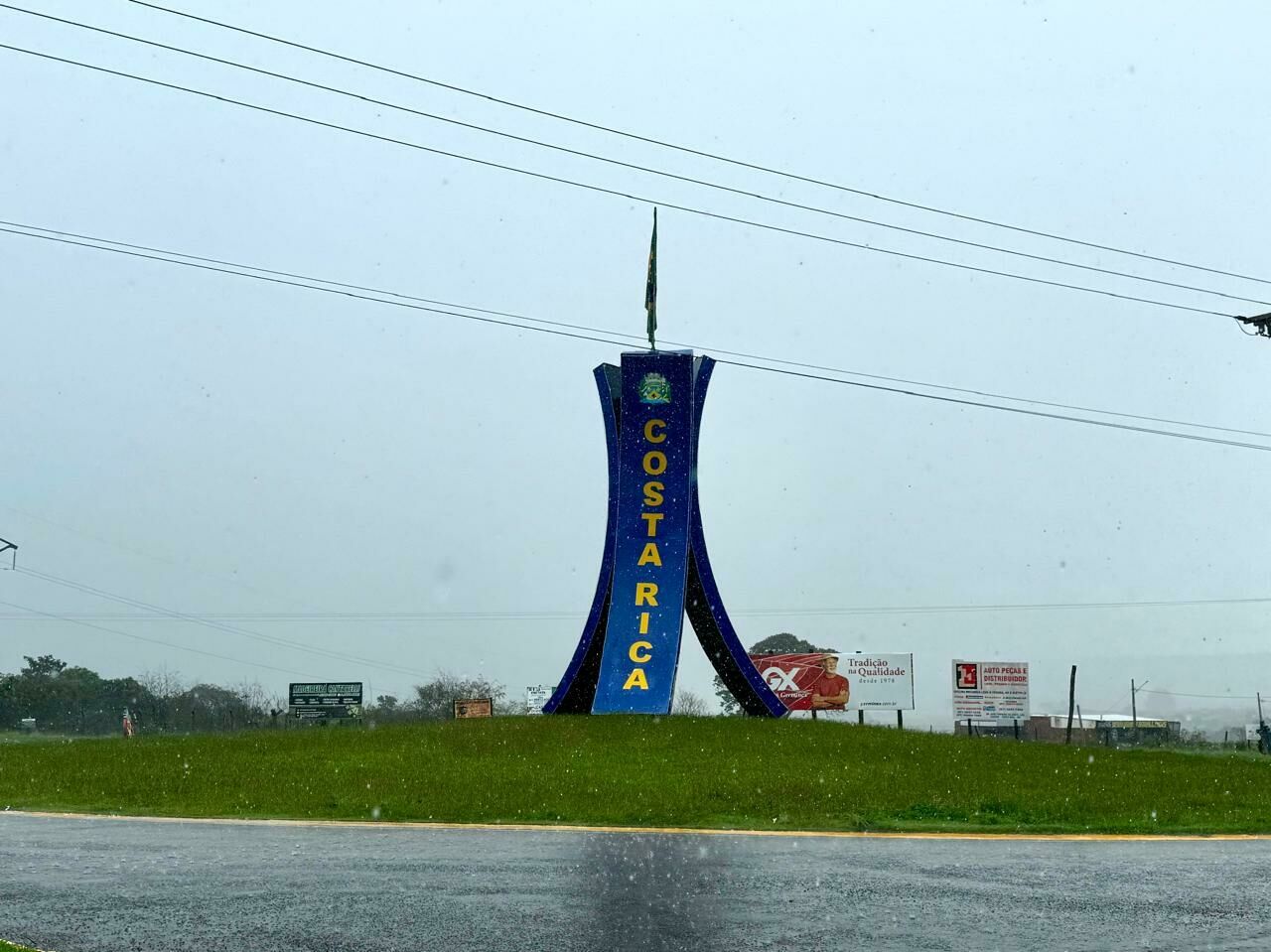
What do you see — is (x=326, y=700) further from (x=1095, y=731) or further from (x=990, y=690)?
(x=1095, y=731)

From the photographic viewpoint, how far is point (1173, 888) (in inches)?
381

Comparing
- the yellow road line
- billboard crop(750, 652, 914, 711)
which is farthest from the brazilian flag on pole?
billboard crop(750, 652, 914, 711)

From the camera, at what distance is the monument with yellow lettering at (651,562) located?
32844 mm

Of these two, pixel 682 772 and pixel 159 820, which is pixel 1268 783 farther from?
pixel 159 820

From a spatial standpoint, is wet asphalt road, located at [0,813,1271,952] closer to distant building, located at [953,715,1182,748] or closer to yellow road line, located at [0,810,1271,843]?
yellow road line, located at [0,810,1271,843]

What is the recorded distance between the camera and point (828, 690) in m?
64.1

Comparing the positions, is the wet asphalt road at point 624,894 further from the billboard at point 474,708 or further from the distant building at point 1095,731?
the distant building at point 1095,731

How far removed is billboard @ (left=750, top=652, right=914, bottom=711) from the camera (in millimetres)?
63562

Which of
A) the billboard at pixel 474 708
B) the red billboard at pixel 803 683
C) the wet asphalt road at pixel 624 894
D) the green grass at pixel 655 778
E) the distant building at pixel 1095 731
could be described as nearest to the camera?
the wet asphalt road at pixel 624 894

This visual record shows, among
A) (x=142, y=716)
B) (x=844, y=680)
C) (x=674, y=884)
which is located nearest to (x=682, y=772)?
(x=674, y=884)

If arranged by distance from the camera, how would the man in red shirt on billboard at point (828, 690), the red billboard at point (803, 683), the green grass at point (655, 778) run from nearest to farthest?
1. the green grass at point (655, 778)
2. the red billboard at point (803, 683)
3. the man in red shirt on billboard at point (828, 690)

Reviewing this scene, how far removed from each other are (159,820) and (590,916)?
1062 cm

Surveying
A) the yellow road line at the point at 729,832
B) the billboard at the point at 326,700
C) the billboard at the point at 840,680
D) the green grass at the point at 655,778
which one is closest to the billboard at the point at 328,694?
the billboard at the point at 326,700

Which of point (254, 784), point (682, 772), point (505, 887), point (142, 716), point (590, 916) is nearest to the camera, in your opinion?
point (590, 916)
